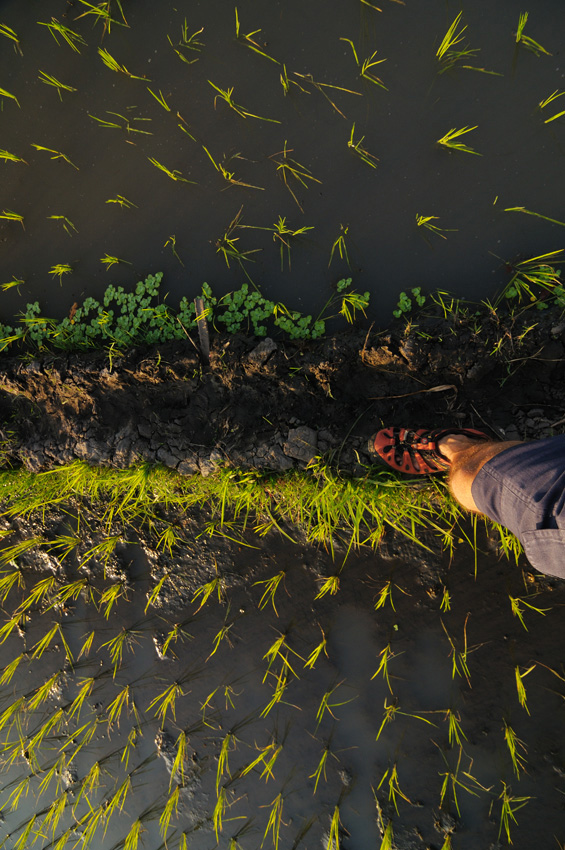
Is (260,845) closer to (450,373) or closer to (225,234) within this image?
(450,373)

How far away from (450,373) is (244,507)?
1.19 meters

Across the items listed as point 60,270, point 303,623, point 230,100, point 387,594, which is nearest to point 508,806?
point 387,594

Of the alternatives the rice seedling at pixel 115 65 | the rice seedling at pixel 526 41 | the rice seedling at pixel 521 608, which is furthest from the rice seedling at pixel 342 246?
the rice seedling at pixel 521 608

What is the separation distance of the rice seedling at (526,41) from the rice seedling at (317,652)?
289 cm

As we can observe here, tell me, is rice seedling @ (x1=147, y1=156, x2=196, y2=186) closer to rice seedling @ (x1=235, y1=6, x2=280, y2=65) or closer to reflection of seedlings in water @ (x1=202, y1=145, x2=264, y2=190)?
reflection of seedlings in water @ (x1=202, y1=145, x2=264, y2=190)

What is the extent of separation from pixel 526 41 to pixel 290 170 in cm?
118

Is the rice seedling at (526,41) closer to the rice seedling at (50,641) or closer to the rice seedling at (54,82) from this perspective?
the rice seedling at (54,82)

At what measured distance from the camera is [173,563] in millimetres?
2129

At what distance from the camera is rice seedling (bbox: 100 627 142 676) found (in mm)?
2170

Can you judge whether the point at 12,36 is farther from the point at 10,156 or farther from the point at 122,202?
the point at 122,202

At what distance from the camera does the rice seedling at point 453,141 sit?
72.7 inches

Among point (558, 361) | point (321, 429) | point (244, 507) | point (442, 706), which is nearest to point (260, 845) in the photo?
point (442, 706)

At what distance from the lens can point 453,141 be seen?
1871 millimetres

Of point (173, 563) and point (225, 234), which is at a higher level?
point (225, 234)
